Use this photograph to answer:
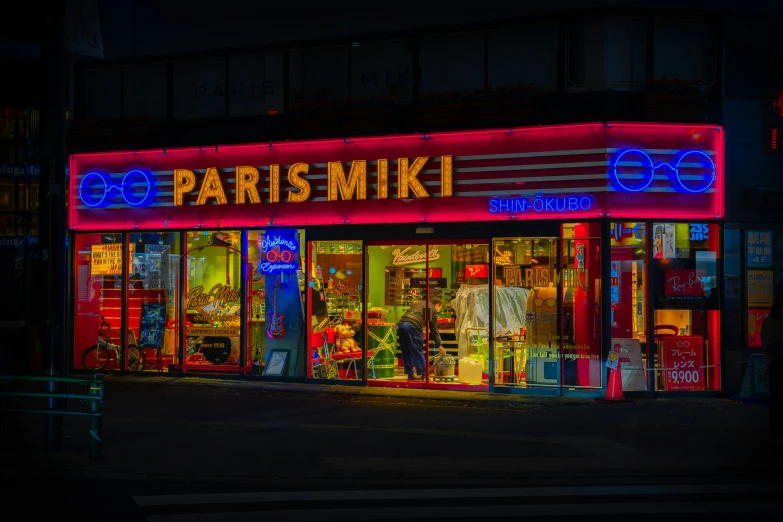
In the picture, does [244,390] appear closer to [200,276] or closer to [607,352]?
[200,276]

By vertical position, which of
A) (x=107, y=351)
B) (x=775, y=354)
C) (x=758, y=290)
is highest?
(x=758, y=290)

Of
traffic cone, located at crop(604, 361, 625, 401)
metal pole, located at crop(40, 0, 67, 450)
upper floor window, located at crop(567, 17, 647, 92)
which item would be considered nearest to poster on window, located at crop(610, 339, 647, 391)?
traffic cone, located at crop(604, 361, 625, 401)

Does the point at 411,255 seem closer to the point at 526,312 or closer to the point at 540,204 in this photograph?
the point at 526,312

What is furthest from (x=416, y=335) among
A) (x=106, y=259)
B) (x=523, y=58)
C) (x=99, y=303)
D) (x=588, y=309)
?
(x=99, y=303)

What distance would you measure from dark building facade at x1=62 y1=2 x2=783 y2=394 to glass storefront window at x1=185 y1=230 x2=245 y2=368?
0.73 feet

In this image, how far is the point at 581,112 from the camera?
1595 centimetres

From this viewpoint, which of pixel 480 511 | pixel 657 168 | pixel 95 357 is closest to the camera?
pixel 480 511

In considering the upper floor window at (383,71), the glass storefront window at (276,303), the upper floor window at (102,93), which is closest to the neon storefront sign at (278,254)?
the glass storefront window at (276,303)

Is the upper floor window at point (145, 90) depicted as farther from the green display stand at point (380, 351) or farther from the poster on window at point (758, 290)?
the poster on window at point (758, 290)

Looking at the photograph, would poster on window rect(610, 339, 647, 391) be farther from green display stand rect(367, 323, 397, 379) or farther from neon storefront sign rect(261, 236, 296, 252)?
Answer: neon storefront sign rect(261, 236, 296, 252)

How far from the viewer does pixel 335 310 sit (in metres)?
17.4

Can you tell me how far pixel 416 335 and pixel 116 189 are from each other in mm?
7425

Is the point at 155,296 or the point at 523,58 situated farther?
the point at 155,296

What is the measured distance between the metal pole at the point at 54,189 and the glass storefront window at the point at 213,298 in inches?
287
